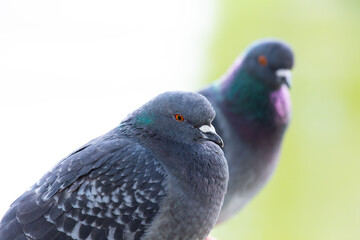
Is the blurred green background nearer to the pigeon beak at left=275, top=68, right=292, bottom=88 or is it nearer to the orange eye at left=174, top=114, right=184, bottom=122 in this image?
the pigeon beak at left=275, top=68, right=292, bottom=88

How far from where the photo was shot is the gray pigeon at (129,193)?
639 cm

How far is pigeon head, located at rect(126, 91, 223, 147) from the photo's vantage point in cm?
676

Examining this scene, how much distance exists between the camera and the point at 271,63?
1003 cm

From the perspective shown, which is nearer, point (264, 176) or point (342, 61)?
point (264, 176)

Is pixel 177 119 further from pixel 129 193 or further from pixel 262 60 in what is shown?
pixel 262 60

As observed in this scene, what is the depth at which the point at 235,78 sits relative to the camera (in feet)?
33.5

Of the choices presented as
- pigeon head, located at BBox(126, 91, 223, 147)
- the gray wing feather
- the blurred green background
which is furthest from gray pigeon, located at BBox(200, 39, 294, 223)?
the blurred green background

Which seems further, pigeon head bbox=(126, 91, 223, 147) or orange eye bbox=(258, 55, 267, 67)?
orange eye bbox=(258, 55, 267, 67)

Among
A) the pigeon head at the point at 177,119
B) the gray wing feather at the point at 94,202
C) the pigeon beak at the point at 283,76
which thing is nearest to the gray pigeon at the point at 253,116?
the pigeon beak at the point at 283,76

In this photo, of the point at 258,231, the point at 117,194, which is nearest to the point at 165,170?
the point at 117,194

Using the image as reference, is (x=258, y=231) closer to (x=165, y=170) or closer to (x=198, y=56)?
(x=198, y=56)

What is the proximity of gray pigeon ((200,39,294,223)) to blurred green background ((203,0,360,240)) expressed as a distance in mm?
6505

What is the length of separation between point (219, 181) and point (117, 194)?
1.07 m

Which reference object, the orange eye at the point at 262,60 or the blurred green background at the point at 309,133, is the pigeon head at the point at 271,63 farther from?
the blurred green background at the point at 309,133
